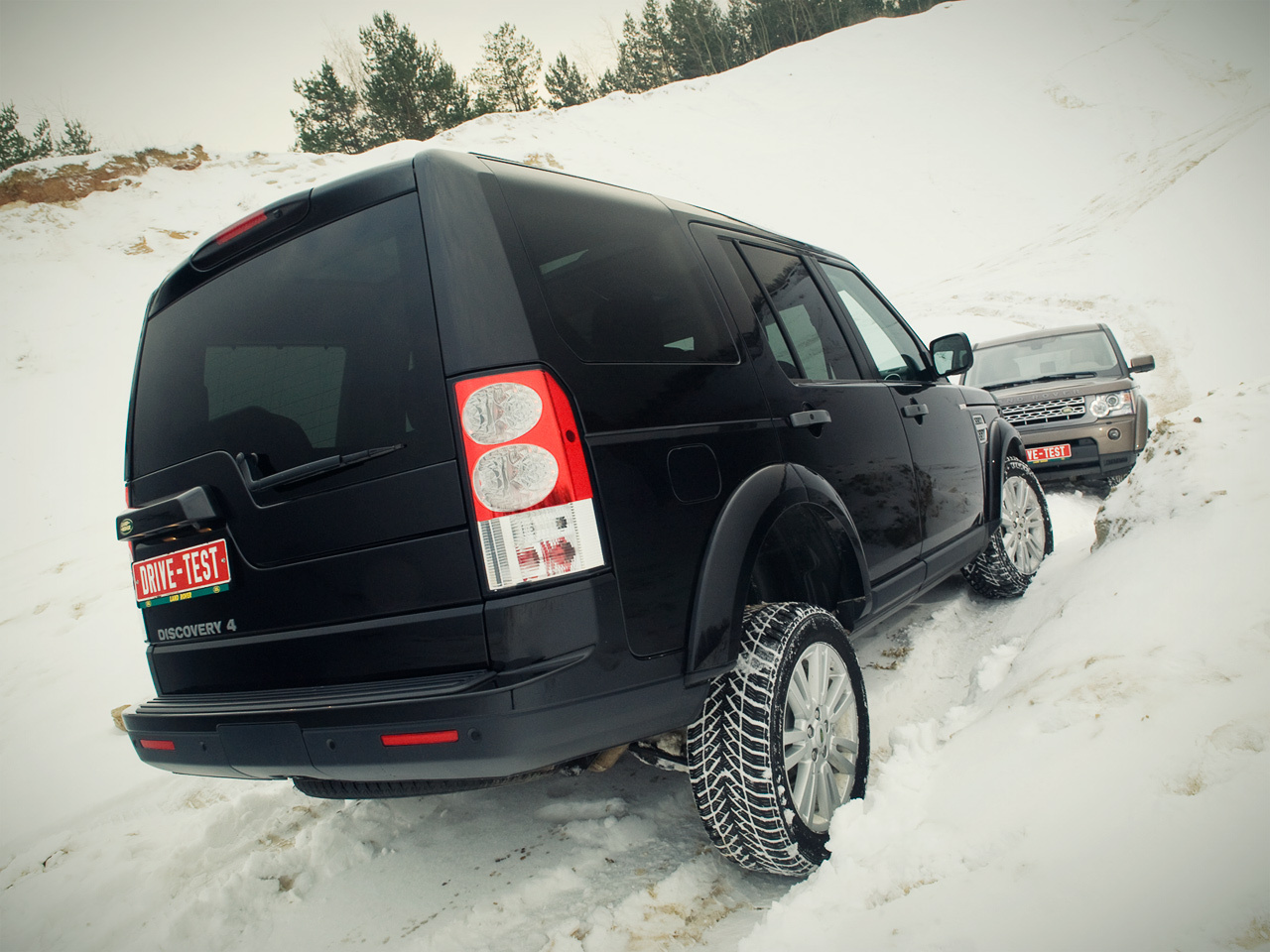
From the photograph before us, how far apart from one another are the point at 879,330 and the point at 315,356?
2.67 m

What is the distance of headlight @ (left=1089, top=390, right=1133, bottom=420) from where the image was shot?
6762 mm

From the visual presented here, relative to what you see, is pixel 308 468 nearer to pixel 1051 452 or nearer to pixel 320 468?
pixel 320 468

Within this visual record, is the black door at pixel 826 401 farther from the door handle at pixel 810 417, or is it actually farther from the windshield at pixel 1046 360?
the windshield at pixel 1046 360

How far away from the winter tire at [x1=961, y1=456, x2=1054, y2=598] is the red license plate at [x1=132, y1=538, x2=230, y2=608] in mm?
3675

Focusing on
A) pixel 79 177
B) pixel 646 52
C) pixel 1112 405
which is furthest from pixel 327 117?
pixel 1112 405

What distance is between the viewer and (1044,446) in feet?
22.7

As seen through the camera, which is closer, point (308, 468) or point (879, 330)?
point (308, 468)

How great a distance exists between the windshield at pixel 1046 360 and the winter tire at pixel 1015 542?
3.16m

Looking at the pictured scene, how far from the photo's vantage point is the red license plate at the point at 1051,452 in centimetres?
686

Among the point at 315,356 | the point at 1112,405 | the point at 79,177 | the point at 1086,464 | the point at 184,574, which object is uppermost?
the point at 79,177

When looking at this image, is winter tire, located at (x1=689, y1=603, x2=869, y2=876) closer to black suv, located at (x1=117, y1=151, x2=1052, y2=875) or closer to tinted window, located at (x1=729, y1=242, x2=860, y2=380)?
black suv, located at (x1=117, y1=151, x2=1052, y2=875)

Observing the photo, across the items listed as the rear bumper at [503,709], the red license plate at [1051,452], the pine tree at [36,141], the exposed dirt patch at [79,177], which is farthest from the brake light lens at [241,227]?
the pine tree at [36,141]

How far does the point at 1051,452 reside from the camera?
6.91m

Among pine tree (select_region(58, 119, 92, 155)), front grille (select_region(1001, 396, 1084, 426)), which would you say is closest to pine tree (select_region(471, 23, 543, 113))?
pine tree (select_region(58, 119, 92, 155))
